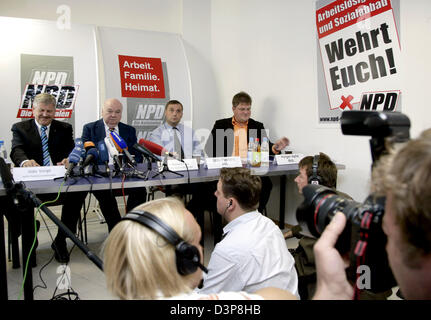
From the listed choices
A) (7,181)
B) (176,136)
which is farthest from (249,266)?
(176,136)

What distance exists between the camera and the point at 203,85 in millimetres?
5270

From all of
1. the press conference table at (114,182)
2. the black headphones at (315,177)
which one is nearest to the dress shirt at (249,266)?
the black headphones at (315,177)

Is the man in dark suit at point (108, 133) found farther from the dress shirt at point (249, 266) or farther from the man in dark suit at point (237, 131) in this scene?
the dress shirt at point (249, 266)

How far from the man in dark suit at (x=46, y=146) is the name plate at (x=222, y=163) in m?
1.14

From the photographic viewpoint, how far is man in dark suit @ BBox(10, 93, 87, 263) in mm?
3016

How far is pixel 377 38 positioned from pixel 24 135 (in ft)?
10.1

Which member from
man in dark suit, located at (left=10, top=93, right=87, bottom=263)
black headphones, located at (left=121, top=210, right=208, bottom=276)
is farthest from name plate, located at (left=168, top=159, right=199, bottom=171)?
black headphones, located at (left=121, top=210, right=208, bottom=276)

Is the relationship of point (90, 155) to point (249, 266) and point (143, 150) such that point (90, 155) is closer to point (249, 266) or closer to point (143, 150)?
point (143, 150)

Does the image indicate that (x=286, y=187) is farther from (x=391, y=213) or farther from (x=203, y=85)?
(x=391, y=213)

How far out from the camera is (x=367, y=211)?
652 mm

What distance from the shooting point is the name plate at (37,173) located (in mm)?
2359

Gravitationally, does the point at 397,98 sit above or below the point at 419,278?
above

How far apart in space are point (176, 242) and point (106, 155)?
204cm
